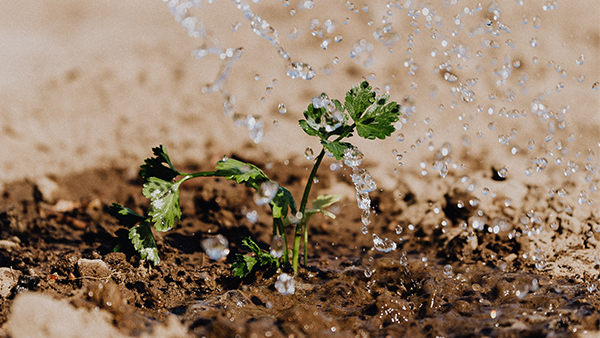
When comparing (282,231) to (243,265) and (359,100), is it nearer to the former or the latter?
(243,265)

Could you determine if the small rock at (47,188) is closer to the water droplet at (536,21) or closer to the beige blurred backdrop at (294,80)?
the beige blurred backdrop at (294,80)

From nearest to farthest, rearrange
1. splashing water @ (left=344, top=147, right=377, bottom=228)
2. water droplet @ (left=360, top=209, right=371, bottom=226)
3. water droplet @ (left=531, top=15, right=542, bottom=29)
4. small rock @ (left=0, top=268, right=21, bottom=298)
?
small rock @ (left=0, top=268, right=21, bottom=298)
splashing water @ (left=344, top=147, right=377, bottom=228)
water droplet @ (left=360, top=209, right=371, bottom=226)
water droplet @ (left=531, top=15, right=542, bottom=29)

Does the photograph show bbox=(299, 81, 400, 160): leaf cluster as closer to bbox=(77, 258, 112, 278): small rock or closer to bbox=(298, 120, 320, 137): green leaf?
bbox=(298, 120, 320, 137): green leaf

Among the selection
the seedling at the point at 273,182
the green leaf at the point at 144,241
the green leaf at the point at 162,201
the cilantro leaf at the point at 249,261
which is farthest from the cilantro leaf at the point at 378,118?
the green leaf at the point at 144,241

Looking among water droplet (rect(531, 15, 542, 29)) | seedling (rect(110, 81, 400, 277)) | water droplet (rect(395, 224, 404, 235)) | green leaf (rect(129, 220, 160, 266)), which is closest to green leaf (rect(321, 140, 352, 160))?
seedling (rect(110, 81, 400, 277))

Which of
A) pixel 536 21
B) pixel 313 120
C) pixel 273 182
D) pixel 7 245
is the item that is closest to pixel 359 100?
pixel 313 120

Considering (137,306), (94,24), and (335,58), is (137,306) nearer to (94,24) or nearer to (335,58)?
(335,58)

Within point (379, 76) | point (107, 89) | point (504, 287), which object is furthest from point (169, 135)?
A: point (504, 287)
